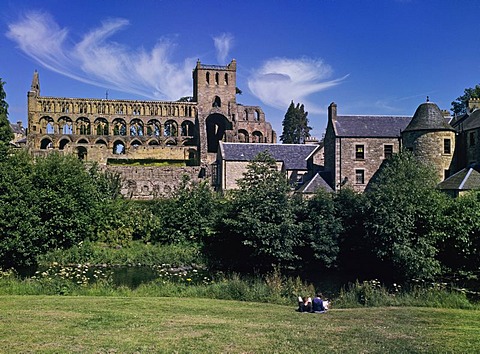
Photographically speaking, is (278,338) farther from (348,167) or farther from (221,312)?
(348,167)

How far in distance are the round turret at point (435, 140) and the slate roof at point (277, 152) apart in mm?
12323

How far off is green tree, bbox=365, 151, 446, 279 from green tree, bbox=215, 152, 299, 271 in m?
3.86

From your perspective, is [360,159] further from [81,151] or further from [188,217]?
[81,151]

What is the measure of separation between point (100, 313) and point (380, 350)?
6355 millimetres

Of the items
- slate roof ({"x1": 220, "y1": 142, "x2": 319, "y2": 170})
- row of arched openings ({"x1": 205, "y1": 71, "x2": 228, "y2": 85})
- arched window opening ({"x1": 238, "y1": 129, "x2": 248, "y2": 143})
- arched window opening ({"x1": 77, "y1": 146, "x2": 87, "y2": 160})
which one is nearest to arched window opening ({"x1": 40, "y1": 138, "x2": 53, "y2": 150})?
arched window opening ({"x1": 77, "y1": 146, "x2": 87, "y2": 160})

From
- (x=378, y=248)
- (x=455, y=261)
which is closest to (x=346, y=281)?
(x=378, y=248)

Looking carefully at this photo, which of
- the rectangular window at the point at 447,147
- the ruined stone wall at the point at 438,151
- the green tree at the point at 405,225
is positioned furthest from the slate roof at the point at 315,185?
the green tree at the point at 405,225

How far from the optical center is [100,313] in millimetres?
11023

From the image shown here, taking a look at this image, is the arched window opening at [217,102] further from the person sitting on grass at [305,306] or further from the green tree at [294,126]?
the person sitting on grass at [305,306]

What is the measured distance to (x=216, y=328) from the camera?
31.7ft

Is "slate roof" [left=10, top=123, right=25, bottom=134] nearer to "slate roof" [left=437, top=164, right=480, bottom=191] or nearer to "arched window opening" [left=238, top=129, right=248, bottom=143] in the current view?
"arched window opening" [left=238, top=129, right=248, bottom=143]

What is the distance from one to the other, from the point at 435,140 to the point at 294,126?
44.2 m

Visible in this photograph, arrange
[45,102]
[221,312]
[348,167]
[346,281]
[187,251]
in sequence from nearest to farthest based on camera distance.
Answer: [221,312] < [346,281] < [187,251] < [348,167] < [45,102]

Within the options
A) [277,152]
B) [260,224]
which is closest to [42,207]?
[260,224]
